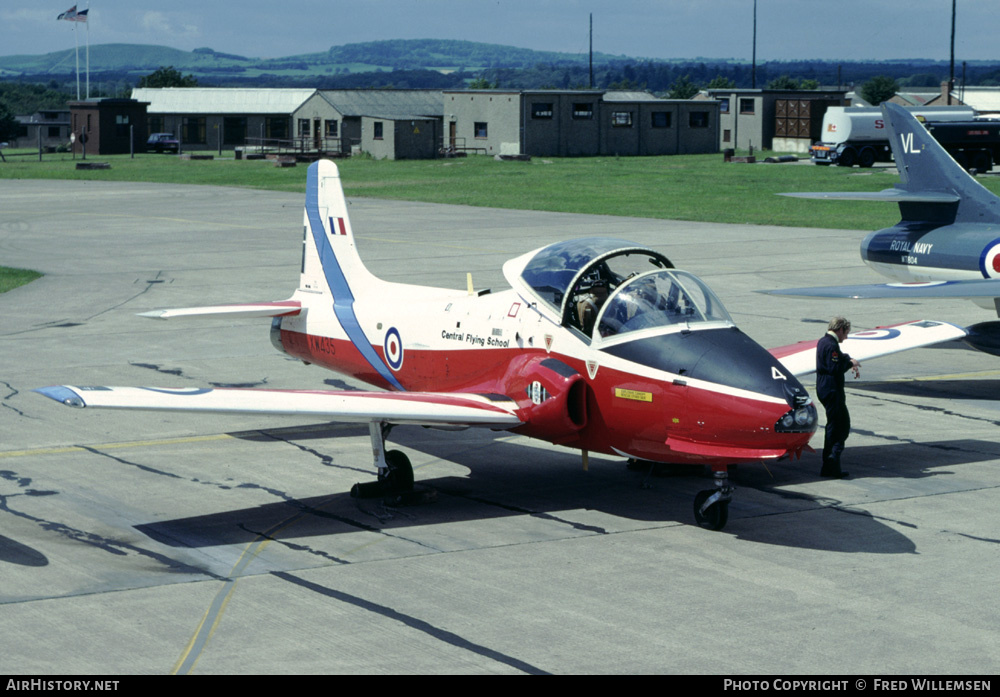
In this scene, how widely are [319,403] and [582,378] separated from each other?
2740mm

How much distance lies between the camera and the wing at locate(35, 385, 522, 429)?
11609 millimetres

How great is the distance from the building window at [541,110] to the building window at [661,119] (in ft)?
30.3

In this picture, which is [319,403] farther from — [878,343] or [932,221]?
[932,221]

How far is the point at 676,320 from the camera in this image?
12359mm

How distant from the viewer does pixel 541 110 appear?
91562mm

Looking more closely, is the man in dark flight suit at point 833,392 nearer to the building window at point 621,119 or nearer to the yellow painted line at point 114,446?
the yellow painted line at point 114,446

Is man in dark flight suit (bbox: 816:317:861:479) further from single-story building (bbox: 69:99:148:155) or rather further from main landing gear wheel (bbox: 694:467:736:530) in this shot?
single-story building (bbox: 69:99:148:155)

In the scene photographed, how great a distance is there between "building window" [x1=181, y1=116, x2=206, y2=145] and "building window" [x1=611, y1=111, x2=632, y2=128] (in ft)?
150

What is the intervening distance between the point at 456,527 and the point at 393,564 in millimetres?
1338

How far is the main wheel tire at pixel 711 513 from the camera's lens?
40.1 ft

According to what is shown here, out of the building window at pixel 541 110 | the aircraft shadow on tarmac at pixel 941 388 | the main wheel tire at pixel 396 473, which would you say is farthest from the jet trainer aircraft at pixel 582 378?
the building window at pixel 541 110

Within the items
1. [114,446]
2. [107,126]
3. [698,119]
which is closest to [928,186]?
[114,446]

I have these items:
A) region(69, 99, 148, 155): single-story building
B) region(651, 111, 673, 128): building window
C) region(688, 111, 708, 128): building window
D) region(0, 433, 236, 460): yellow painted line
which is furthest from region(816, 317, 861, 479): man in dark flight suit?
region(69, 99, 148, 155): single-story building
